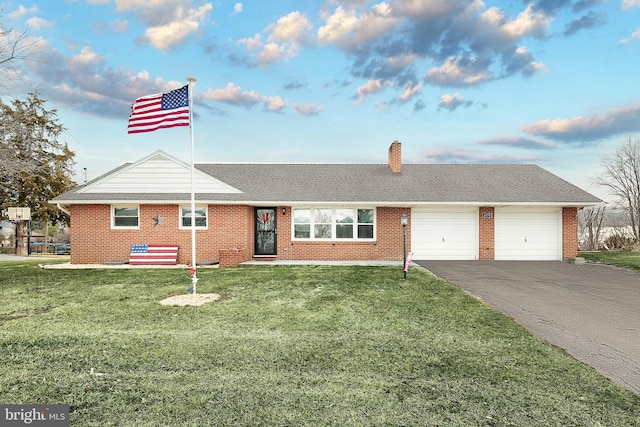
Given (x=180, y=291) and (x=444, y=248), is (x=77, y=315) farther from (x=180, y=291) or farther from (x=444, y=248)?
(x=444, y=248)

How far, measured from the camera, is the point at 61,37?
1309 cm

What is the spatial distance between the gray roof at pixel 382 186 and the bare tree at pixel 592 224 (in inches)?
491

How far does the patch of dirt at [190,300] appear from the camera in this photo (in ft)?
23.2

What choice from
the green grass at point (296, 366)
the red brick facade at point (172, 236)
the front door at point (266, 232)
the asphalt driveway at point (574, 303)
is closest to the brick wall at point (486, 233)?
the asphalt driveway at point (574, 303)

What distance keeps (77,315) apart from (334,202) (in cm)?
996

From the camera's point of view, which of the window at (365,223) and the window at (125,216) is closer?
the window at (125,216)

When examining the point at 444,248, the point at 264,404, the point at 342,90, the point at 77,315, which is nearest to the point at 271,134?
the point at 342,90

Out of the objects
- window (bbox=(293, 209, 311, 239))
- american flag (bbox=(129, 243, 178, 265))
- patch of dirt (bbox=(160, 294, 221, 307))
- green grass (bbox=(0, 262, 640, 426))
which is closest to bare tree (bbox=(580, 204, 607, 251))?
window (bbox=(293, 209, 311, 239))

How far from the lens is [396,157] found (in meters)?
17.7

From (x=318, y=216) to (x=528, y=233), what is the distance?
9.52 meters

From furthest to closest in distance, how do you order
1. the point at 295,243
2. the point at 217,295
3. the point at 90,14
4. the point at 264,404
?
the point at 295,243
the point at 90,14
the point at 217,295
the point at 264,404

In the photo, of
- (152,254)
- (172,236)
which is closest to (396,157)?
(172,236)

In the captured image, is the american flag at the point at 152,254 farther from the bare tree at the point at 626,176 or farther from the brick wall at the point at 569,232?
the bare tree at the point at 626,176
